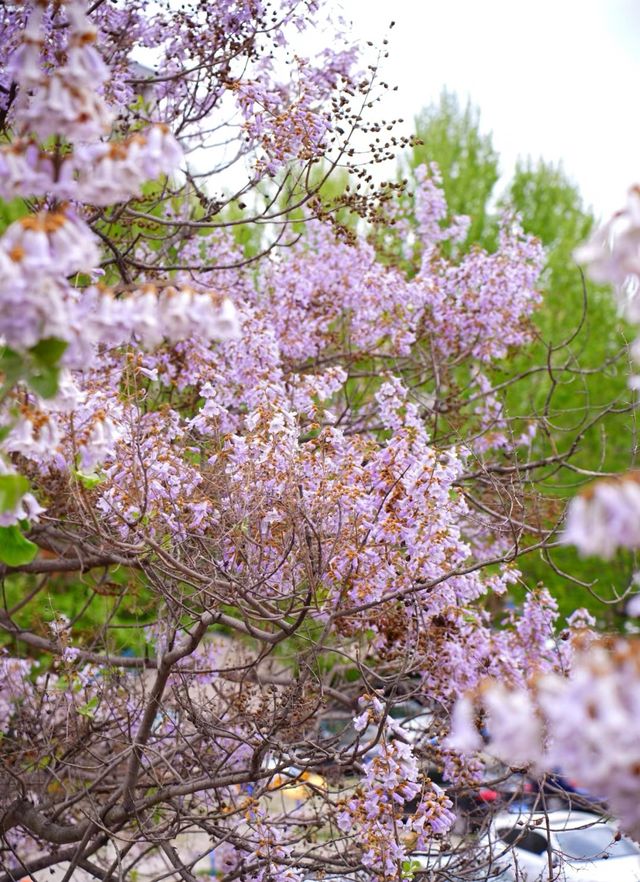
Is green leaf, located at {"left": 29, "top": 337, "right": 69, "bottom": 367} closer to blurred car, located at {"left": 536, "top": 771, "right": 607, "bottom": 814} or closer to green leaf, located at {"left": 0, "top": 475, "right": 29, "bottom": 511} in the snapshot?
green leaf, located at {"left": 0, "top": 475, "right": 29, "bottom": 511}

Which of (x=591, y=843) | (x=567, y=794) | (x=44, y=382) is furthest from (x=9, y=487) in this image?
(x=591, y=843)

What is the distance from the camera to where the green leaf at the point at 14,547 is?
119 inches

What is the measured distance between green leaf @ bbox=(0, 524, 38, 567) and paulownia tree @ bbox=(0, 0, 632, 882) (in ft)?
0.04

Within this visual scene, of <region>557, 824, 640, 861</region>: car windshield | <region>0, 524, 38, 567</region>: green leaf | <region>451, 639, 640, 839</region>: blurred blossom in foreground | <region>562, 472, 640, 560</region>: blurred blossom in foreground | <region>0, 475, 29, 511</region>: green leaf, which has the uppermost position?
<region>557, 824, 640, 861</region>: car windshield

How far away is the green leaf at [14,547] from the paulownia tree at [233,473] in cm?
1

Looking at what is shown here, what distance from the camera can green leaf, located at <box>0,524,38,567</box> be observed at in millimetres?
3018

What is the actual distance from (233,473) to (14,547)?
196 centimetres

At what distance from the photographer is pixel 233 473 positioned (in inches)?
193

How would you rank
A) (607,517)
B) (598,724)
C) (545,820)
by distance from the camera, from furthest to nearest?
(545,820)
(607,517)
(598,724)

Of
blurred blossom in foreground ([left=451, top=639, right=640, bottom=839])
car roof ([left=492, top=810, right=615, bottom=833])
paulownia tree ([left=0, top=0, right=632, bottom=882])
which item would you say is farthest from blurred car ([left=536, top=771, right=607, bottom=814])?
blurred blossom in foreground ([left=451, top=639, right=640, bottom=839])

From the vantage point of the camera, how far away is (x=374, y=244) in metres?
9.22

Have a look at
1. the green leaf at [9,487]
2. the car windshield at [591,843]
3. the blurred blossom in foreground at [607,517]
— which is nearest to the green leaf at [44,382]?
the green leaf at [9,487]

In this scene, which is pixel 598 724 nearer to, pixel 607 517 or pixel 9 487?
pixel 607 517

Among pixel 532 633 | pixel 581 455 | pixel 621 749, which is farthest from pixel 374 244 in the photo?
pixel 581 455
